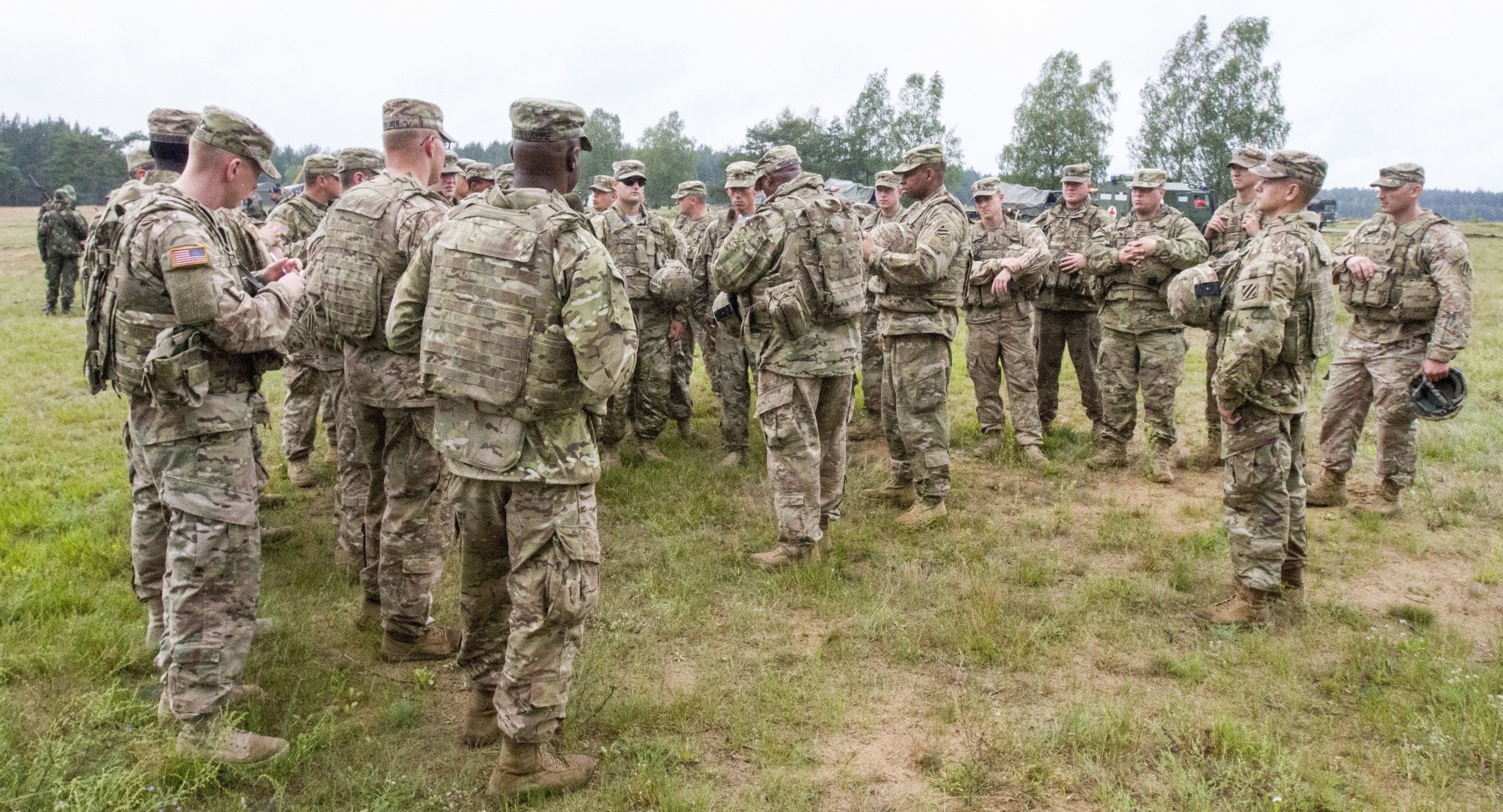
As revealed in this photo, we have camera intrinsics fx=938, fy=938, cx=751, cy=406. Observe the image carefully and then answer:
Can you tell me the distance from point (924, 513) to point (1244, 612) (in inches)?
88.4

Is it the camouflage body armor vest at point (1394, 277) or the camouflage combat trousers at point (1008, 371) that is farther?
the camouflage combat trousers at point (1008, 371)

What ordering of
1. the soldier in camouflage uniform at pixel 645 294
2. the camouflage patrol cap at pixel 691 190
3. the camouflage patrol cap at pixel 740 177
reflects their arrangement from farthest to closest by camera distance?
the camouflage patrol cap at pixel 691 190, the soldier in camouflage uniform at pixel 645 294, the camouflage patrol cap at pixel 740 177

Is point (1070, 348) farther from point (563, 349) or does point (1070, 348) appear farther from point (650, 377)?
point (563, 349)

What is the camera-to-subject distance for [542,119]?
3.39 metres

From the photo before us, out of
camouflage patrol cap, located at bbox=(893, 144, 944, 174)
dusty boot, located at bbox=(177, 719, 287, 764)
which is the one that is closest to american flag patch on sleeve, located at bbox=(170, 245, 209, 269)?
dusty boot, located at bbox=(177, 719, 287, 764)

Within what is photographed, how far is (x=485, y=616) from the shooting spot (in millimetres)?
3758

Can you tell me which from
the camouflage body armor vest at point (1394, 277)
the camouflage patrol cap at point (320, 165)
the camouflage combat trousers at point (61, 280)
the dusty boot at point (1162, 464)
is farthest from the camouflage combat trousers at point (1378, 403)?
the camouflage combat trousers at point (61, 280)

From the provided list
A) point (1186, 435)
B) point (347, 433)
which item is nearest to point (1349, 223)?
point (1186, 435)

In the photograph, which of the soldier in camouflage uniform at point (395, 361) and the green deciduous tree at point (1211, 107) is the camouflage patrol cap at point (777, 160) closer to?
the soldier in camouflage uniform at point (395, 361)

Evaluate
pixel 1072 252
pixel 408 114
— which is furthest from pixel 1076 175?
pixel 408 114

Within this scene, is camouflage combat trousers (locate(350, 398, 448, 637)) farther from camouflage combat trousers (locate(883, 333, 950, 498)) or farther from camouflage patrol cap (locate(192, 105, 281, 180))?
camouflage combat trousers (locate(883, 333, 950, 498))

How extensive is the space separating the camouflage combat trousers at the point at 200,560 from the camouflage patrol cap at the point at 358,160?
2.74 metres

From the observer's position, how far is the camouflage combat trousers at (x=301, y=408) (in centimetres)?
717

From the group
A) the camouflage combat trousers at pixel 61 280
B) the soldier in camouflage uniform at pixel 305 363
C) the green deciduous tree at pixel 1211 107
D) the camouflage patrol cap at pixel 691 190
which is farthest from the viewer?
the green deciduous tree at pixel 1211 107
